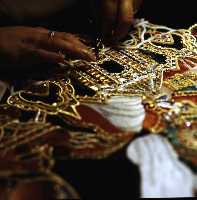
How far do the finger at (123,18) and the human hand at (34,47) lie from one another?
12cm

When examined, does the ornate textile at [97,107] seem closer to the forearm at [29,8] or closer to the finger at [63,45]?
the finger at [63,45]

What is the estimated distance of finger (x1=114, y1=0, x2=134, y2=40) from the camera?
87 cm

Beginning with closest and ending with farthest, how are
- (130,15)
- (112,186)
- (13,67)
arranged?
1. (112,186)
2. (13,67)
3. (130,15)

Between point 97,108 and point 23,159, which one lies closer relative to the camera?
point 23,159

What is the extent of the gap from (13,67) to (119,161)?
1.05 feet

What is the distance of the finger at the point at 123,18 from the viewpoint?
0.87 metres

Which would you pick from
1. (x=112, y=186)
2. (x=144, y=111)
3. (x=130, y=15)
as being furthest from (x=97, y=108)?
(x=130, y=15)

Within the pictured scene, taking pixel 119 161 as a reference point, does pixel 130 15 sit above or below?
above

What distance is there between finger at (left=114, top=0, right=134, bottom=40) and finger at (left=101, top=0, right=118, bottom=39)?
0.04ft

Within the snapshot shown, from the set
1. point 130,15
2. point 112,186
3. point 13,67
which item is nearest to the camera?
point 112,186

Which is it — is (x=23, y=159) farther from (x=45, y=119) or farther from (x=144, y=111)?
(x=144, y=111)

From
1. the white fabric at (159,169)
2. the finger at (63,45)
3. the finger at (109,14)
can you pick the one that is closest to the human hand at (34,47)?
the finger at (63,45)

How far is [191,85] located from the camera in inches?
29.9

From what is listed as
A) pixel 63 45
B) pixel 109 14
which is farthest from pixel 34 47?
pixel 109 14
